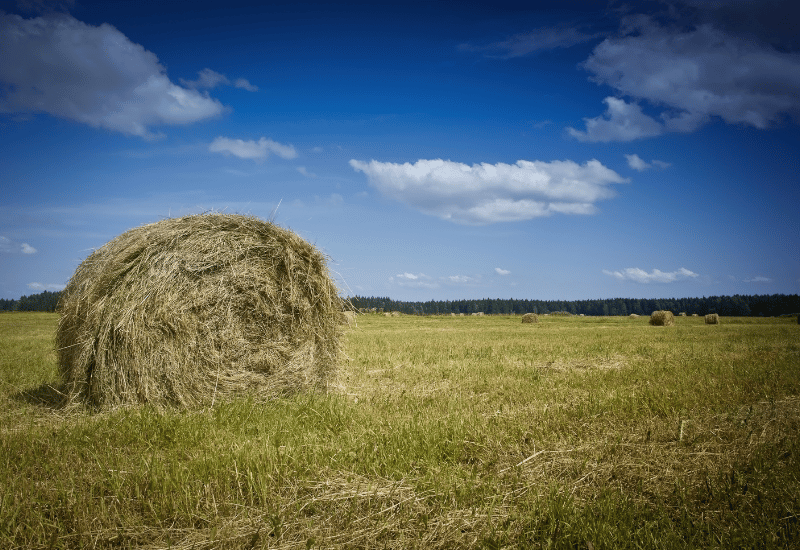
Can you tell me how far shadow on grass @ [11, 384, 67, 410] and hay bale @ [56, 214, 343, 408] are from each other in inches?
9.5

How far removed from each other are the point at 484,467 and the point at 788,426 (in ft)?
12.2

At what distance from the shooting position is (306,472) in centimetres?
360

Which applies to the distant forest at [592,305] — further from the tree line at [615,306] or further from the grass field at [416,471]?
the grass field at [416,471]

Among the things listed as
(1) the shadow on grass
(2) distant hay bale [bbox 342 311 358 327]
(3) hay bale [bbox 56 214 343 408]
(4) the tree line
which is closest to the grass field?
(1) the shadow on grass

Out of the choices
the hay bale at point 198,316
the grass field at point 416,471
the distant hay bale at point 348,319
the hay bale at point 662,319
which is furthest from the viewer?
the hay bale at point 662,319

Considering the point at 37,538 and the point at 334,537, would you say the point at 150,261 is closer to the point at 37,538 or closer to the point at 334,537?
the point at 37,538

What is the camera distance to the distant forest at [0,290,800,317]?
9369 cm

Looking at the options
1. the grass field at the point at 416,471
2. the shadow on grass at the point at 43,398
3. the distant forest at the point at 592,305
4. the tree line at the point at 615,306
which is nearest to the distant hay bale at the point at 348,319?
the grass field at the point at 416,471

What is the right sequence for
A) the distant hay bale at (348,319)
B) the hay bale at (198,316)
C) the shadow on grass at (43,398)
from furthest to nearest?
1. the distant hay bale at (348,319)
2. the shadow on grass at (43,398)
3. the hay bale at (198,316)

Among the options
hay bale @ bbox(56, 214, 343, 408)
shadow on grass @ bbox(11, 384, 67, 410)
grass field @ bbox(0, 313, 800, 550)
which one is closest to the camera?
grass field @ bbox(0, 313, 800, 550)

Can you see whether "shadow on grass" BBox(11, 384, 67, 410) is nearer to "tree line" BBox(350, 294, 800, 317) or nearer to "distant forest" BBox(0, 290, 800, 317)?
"distant forest" BBox(0, 290, 800, 317)

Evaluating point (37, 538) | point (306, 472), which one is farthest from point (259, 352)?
point (37, 538)

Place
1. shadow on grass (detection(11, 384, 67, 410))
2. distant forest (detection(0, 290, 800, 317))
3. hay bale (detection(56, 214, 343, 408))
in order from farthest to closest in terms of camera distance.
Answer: distant forest (detection(0, 290, 800, 317)) < shadow on grass (detection(11, 384, 67, 410)) < hay bale (detection(56, 214, 343, 408))

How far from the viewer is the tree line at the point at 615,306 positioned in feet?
309
